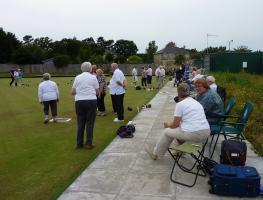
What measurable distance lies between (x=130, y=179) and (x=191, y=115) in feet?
4.70

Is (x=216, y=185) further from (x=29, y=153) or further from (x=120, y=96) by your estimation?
(x=120, y=96)

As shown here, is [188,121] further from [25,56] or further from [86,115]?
[25,56]

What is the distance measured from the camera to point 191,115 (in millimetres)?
6754

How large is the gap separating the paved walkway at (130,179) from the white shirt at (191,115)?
80 centimetres

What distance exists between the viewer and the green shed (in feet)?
102

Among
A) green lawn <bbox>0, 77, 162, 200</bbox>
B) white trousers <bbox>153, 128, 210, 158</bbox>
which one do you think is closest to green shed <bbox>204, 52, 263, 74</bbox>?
green lawn <bbox>0, 77, 162, 200</bbox>

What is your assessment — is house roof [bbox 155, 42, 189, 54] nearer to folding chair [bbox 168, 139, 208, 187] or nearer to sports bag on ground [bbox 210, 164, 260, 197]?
folding chair [bbox 168, 139, 208, 187]

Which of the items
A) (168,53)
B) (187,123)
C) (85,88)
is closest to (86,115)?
(85,88)

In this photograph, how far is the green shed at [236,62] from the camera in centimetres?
3122

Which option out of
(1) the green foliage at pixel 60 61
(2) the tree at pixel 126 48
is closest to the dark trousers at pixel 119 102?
(1) the green foliage at pixel 60 61

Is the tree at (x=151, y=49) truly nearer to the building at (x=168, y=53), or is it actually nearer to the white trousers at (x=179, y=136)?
the building at (x=168, y=53)

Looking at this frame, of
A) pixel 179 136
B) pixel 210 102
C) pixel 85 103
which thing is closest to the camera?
pixel 179 136

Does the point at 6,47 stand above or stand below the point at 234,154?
above

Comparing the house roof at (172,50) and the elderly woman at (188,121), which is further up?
the house roof at (172,50)
